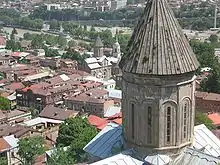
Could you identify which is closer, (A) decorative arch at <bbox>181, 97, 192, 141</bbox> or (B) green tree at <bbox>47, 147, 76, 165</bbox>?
(A) decorative arch at <bbox>181, 97, 192, 141</bbox>

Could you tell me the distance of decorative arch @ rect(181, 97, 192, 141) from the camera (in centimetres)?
1284

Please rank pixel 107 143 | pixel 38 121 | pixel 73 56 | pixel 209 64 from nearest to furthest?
pixel 107 143
pixel 38 121
pixel 209 64
pixel 73 56

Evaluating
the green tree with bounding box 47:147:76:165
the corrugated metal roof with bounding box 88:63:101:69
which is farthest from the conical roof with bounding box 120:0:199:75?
the corrugated metal roof with bounding box 88:63:101:69

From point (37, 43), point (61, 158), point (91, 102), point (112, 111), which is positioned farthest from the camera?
point (37, 43)

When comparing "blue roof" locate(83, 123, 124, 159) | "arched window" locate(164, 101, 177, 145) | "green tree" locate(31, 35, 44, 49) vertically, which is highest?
"arched window" locate(164, 101, 177, 145)

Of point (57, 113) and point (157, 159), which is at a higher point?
point (157, 159)

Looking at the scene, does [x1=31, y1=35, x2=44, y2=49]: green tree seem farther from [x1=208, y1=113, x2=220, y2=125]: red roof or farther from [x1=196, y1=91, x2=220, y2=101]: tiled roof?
[x1=208, y1=113, x2=220, y2=125]: red roof

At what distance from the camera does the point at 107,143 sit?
14609 millimetres

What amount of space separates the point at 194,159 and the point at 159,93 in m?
2.07

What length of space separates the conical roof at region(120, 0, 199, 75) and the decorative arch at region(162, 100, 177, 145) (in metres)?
1.03

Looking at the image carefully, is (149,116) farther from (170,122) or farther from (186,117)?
(186,117)

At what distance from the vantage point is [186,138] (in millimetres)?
13039

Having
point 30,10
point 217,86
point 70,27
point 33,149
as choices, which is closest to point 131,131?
point 33,149

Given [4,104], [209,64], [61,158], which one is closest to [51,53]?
[209,64]
